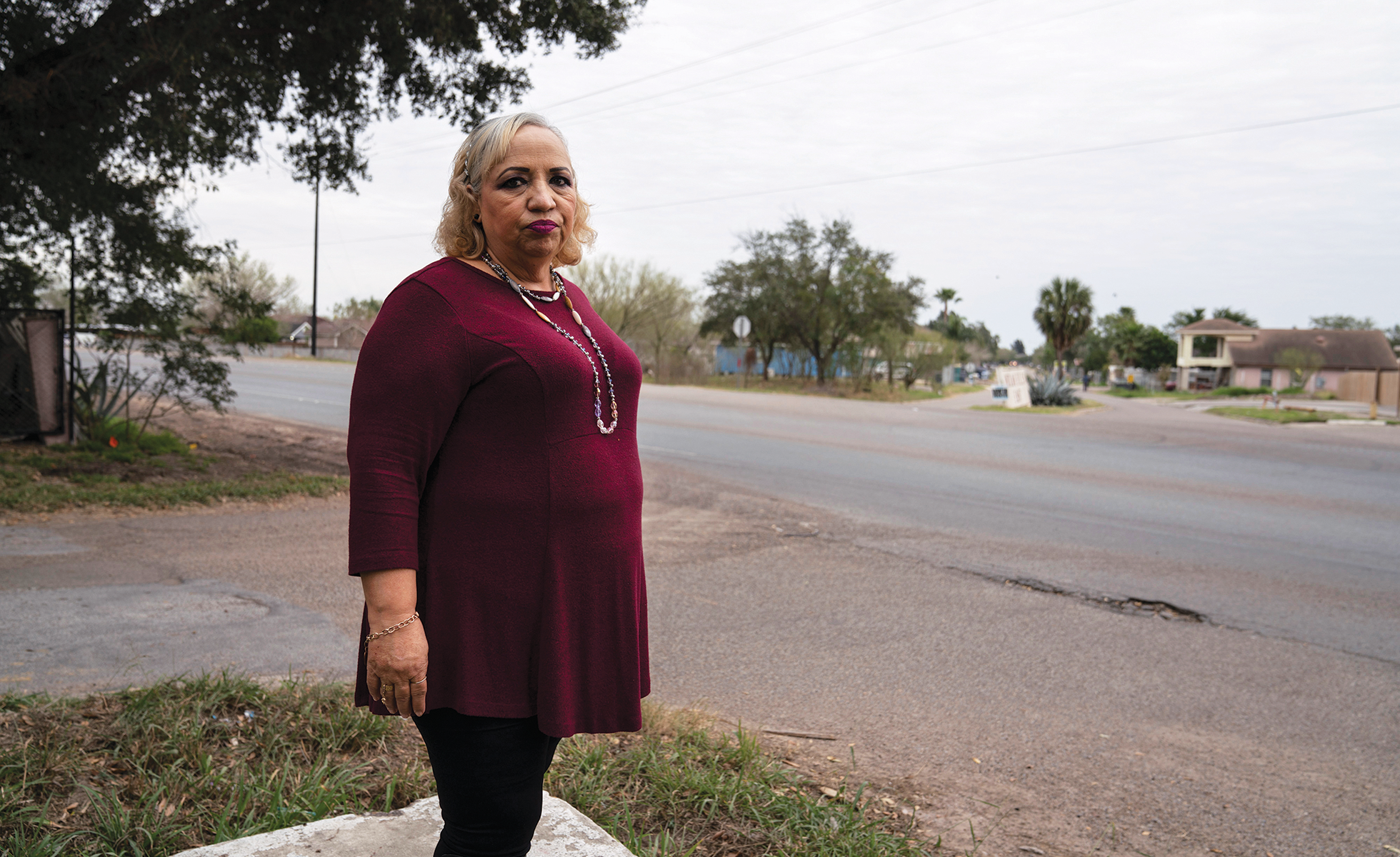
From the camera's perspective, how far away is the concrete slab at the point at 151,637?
3.98 meters

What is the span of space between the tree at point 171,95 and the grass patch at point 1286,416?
23.4m

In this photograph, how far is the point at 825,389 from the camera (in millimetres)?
37062

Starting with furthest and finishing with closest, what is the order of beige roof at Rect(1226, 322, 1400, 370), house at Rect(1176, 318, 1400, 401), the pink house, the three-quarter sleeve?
beige roof at Rect(1226, 322, 1400, 370) < the pink house < house at Rect(1176, 318, 1400, 401) < the three-quarter sleeve

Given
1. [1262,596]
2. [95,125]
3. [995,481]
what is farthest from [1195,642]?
[95,125]

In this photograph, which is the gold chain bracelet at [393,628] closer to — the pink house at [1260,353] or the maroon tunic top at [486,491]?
the maroon tunic top at [486,491]

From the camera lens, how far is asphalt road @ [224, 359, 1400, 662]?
21.2ft

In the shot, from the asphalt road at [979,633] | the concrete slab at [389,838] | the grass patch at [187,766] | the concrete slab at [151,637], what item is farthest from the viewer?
the concrete slab at [151,637]

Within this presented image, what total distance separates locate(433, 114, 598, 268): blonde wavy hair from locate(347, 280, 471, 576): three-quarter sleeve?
0.84 feet

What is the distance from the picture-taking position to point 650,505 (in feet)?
30.4

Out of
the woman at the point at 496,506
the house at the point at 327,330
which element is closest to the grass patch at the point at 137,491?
the woman at the point at 496,506

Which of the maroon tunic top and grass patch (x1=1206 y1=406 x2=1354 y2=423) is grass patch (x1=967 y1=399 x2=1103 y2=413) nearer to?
grass patch (x1=1206 y1=406 x2=1354 y2=423)

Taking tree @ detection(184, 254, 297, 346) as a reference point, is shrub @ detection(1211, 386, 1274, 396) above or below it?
below

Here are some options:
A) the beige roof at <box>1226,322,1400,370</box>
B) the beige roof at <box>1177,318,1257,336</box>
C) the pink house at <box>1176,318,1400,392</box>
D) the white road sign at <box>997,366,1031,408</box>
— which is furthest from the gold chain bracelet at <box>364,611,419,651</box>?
the beige roof at <box>1177,318,1257,336</box>

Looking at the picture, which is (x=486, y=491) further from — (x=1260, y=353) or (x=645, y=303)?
(x=1260, y=353)
